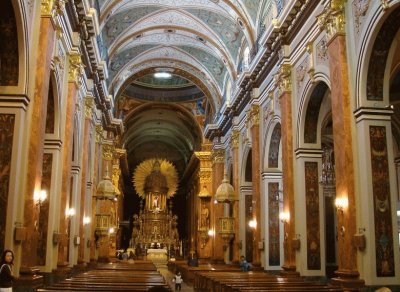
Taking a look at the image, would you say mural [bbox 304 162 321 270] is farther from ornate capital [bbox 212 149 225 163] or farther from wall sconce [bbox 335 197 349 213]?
ornate capital [bbox 212 149 225 163]

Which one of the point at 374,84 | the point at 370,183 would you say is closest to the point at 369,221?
the point at 370,183

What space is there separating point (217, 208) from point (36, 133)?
16.1 meters

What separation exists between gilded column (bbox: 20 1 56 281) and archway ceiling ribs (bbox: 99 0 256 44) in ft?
26.4

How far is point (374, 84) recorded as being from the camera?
9.41 metres

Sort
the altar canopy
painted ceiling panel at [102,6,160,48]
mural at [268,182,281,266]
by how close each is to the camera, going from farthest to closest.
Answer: the altar canopy
painted ceiling panel at [102,6,160,48]
mural at [268,182,281,266]

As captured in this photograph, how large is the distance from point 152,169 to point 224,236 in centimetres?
1926

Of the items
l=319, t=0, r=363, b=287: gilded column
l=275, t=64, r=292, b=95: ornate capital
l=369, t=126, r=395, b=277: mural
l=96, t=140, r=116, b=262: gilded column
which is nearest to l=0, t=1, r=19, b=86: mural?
l=319, t=0, r=363, b=287: gilded column

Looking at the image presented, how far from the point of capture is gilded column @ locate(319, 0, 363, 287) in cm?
922

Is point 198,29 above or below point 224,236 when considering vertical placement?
above

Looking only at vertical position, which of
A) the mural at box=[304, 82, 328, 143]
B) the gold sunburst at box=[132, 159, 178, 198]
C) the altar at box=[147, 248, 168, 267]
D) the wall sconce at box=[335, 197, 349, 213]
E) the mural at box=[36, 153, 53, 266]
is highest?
the gold sunburst at box=[132, 159, 178, 198]

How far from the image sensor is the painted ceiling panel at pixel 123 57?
2273cm

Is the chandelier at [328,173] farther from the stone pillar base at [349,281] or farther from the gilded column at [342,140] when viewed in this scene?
the stone pillar base at [349,281]

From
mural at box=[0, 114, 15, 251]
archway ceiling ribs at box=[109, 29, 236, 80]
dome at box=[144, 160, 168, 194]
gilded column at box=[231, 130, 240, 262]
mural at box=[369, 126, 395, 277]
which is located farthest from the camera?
dome at box=[144, 160, 168, 194]

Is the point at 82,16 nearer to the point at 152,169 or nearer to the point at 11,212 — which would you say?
the point at 11,212
